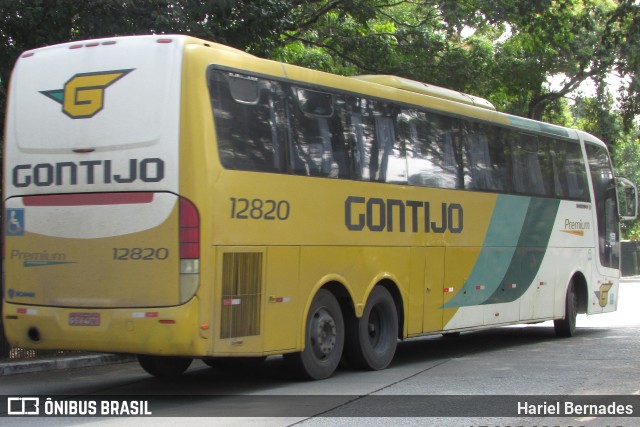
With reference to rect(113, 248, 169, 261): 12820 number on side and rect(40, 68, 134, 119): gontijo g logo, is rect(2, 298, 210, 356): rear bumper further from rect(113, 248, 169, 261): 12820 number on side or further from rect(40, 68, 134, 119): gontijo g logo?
rect(40, 68, 134, 119): gontijo g logo

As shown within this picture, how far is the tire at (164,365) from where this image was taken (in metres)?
11.6

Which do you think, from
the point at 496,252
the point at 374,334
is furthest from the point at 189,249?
the point at 496,252

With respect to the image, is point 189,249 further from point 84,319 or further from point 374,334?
point 374,334

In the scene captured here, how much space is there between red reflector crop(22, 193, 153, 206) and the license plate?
1125 mm

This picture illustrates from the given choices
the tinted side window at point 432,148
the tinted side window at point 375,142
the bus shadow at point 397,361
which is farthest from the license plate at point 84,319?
the tinted side window at point 432,148

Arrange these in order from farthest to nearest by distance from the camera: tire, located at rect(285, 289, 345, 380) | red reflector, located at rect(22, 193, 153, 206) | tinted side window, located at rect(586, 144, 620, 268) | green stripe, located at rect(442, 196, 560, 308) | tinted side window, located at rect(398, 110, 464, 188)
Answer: tinted side window, located at rect(586, 144, 620, 268), green stripe, located at rect(442, 196, 560, 308), tinted side window, located at rect(398, 110, 464, 188), tire, located at rect(285, 289, 345, 380), red reflector, located at rect(22, 193, 153, 206)

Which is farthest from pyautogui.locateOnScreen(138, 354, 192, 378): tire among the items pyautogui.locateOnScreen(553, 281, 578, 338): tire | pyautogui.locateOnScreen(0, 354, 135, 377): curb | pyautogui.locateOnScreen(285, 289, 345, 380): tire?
pyautogui.locateOnScreen(553, 281, 578, 338): tire

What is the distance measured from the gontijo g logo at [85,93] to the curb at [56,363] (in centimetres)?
402

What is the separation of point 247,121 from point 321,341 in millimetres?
2852

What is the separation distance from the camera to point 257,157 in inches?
396

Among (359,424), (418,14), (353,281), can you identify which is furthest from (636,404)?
(418,14)

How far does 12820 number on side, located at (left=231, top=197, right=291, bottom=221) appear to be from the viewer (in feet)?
31.8

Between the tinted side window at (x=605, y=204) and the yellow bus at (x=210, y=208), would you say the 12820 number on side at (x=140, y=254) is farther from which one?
the tinted side window at (x=605, y=204)

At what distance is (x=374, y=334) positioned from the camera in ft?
40.6
